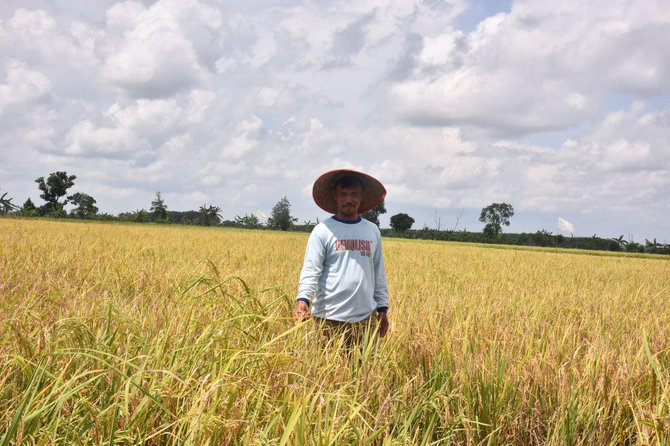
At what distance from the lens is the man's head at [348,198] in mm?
2748

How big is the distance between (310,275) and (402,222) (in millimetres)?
85829

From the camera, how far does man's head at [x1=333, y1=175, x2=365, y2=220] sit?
9.02 ft

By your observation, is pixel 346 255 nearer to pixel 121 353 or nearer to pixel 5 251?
pixel 121 353

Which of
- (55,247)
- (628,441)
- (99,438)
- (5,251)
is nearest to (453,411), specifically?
(628,441)

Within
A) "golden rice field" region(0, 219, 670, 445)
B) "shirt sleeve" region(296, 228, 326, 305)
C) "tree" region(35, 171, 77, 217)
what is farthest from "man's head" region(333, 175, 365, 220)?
"tree" region(35, 171, 77, 217)

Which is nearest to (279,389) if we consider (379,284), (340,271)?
(340,271)

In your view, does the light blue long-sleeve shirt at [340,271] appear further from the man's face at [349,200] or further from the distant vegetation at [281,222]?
the distant vegetation at [281,222]

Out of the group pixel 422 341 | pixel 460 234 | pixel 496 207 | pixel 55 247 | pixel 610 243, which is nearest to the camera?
pixel 422 341

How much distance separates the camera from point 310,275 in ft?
8.34

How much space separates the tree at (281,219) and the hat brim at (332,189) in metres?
58.1

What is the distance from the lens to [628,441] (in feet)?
6.36

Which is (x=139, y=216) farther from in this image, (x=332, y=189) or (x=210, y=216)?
(x=332, y=189)

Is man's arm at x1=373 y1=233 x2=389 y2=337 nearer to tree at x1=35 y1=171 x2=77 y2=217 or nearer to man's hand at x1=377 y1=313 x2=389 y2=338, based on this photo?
man's hand at x1=377 y1=313 x2=389 y2=338

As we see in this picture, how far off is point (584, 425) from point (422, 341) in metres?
0.88
